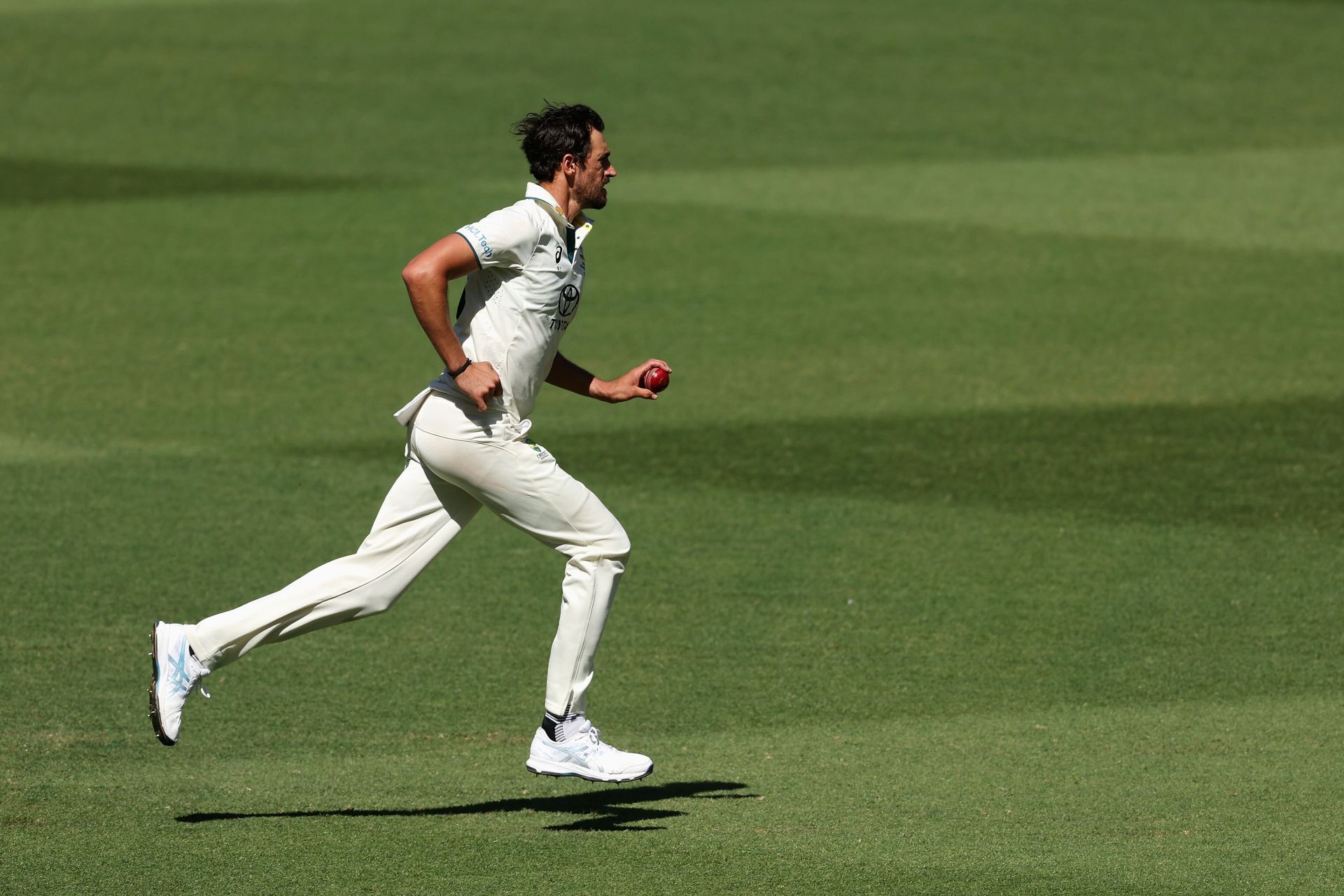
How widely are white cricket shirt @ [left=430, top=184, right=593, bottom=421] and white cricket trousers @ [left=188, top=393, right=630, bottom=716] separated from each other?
0.15 m

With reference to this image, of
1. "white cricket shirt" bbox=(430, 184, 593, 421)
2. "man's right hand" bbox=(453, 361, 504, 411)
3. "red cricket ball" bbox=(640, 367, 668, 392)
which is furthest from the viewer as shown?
"red cricket ball" bbox=(640, 367, 668, 392)

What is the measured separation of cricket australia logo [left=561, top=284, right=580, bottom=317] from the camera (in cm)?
664

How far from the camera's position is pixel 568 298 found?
668cm

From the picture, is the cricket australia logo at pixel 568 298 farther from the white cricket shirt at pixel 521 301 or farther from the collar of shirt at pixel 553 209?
the collar of shirt at pixel 553 209

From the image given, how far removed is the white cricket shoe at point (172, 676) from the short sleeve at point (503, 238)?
1.76 m

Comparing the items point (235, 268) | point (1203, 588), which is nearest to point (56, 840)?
point (1203, 588)

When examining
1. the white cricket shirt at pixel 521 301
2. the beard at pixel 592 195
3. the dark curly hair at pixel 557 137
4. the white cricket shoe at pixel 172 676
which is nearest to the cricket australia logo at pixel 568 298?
the white cricket shirt at pixel 521 301

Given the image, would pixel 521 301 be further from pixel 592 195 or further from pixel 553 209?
pixel 592 195

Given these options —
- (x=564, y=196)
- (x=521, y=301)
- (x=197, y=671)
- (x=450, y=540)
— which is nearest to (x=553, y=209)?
(x=564, y=196)

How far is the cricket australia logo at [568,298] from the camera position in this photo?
6645 mm

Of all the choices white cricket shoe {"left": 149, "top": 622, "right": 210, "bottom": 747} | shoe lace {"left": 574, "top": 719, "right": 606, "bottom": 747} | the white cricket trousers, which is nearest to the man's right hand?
the white cricket trousers

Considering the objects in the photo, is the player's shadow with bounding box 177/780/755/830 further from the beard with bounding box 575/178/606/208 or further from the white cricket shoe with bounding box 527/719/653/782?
the beard with bounding box 575/178/606/208

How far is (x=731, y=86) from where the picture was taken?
2622 centimetres

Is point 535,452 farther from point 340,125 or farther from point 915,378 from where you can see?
point 340,125
